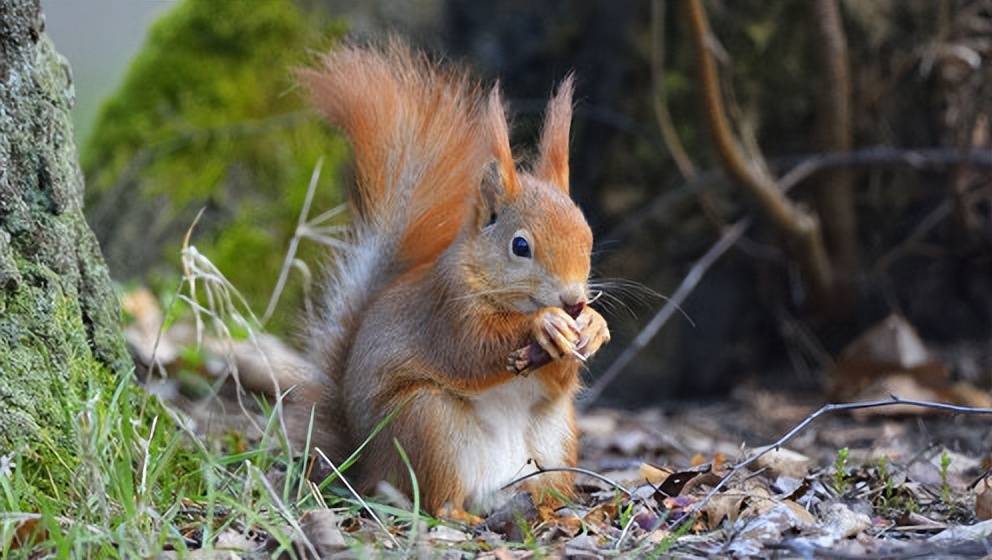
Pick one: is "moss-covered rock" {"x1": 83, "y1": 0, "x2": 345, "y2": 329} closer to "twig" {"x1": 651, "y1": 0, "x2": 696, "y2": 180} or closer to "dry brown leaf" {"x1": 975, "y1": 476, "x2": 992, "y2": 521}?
"twig" {"x1": 651, "y1": 0, "x2": 696, "y2": 180}

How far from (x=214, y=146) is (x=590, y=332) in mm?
2469

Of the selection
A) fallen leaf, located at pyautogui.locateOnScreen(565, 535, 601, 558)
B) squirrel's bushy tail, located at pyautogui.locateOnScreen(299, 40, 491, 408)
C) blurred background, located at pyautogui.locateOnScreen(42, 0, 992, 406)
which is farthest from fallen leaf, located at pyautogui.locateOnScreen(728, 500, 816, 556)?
blurred background, located at pyautogui.locateOnScreen(42, 0, 992, 406)

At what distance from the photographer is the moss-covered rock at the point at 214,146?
434 cm

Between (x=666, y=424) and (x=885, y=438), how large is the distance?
0.71 meters

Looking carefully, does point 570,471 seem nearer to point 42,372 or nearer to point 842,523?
point 842,523

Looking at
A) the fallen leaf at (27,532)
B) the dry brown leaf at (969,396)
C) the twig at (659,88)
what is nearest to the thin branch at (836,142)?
the twig at (659,88)

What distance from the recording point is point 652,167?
4438 millimetres

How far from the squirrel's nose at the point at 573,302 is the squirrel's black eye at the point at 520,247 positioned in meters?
0.11

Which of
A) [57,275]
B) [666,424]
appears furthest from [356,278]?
[666,424]

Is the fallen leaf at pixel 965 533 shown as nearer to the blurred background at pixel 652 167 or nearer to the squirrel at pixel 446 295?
the squirrel at pixel 446 295

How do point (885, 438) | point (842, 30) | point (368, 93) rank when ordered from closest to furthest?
point (368, 93) < point (885, 438) < point (842, 30)

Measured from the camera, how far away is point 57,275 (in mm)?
2367

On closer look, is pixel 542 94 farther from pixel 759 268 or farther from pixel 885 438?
pixel 885 438

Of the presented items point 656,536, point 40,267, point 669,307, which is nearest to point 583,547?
point 656,536
